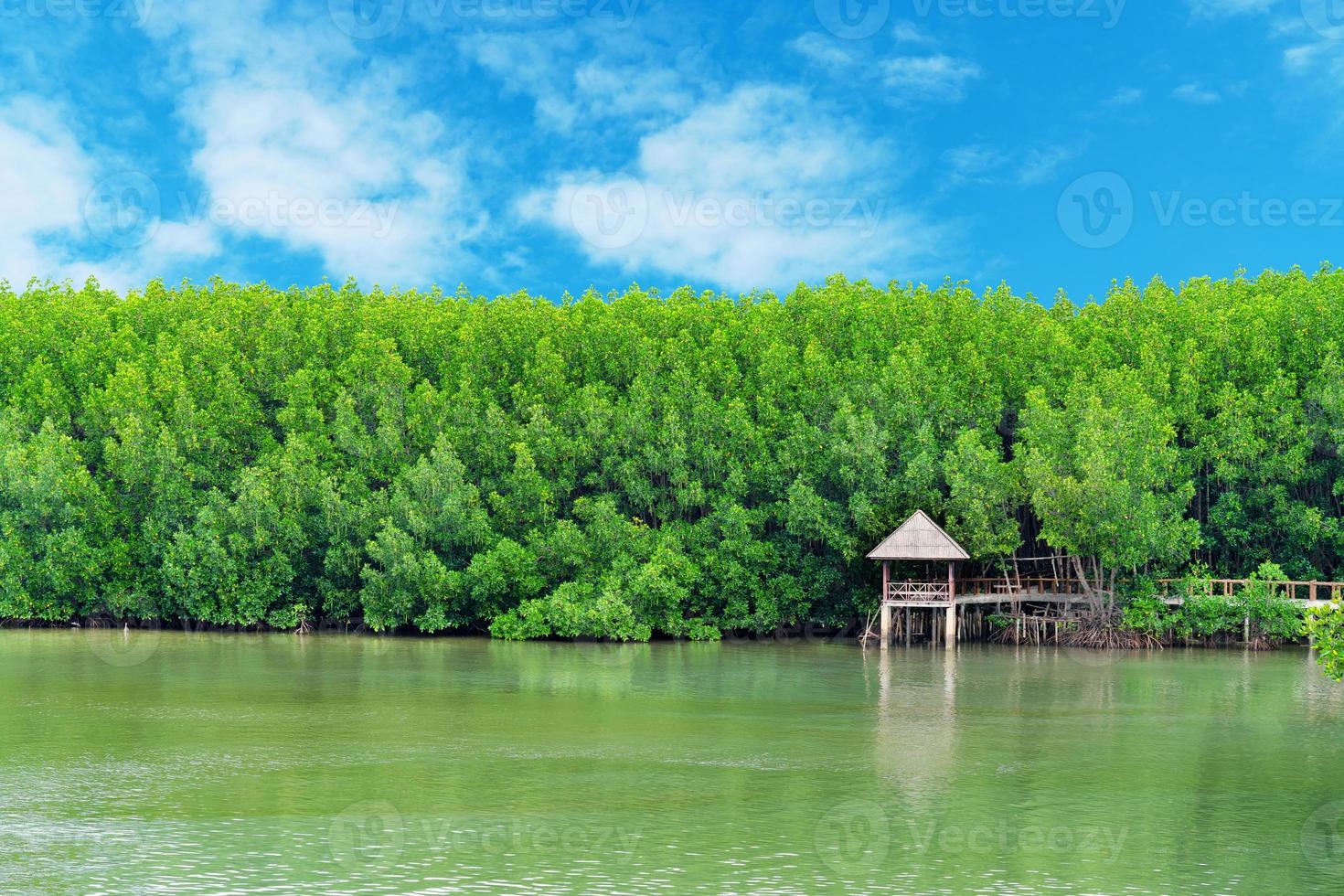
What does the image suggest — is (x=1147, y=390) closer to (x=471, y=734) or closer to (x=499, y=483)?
(x=499, y=483)

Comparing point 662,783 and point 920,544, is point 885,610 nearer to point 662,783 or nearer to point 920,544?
point 920,544

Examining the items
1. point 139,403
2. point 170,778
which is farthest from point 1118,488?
point 139,403

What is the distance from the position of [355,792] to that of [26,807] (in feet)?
13.1

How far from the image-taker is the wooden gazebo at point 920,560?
150 ft

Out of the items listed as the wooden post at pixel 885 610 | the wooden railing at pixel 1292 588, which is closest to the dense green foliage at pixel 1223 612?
the wooden railing at pixel 1292 588

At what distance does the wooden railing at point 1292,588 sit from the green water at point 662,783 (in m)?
11.3

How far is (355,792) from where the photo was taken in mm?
18609

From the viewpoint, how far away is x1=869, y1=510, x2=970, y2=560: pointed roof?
45531 millimetres

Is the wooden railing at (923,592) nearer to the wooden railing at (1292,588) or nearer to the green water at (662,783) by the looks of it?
the wooden railing at (1292,588)

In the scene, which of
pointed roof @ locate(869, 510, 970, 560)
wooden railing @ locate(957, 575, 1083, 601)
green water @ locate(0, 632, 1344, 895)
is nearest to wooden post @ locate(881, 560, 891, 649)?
pointed roof @ locate(869, 510, 970, 560)

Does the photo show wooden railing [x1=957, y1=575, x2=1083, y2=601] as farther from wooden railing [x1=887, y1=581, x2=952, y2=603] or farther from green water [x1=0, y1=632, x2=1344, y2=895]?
green water [x1=0, y1=632, x2=1344, y2=895]

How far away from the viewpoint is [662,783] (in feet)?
64.4

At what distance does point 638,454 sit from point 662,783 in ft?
118

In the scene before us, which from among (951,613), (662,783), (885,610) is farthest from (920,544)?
(662,783)
